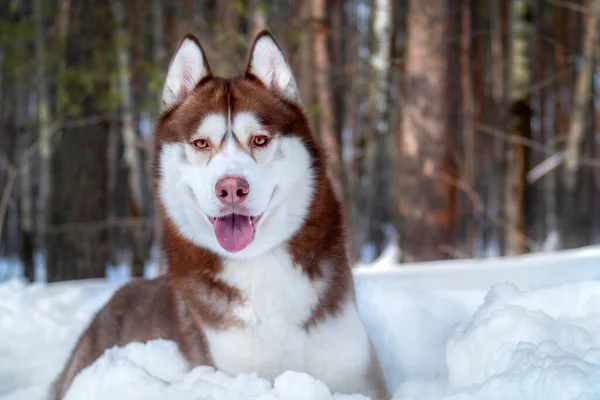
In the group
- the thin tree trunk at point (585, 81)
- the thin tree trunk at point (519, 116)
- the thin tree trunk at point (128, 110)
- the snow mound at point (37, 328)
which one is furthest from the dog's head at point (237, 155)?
the thin tree trunk at point (585, 81)

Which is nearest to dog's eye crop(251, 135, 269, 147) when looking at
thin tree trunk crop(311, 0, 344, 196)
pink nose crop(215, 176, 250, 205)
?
pink nose crop(215, 176, 250, 205)

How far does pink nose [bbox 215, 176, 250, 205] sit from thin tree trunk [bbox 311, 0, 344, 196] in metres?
5.86

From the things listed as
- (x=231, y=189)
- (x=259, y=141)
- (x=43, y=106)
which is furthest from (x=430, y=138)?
(x=43, y=106)

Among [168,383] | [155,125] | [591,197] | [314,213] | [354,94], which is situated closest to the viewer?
[168,383]

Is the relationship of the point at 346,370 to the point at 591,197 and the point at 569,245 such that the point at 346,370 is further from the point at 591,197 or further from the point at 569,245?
the point at 591,197

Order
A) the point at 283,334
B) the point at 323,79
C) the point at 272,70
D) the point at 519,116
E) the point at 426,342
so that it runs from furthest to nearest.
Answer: the point at 519,116, the point at 323,79, the point at 426,342, the point at 272,70, the point at 283,334

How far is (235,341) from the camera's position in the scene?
8.84 ft

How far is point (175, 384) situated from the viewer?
2.62 m

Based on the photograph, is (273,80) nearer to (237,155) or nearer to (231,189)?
(237,155)

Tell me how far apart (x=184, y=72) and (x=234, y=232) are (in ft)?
2.90

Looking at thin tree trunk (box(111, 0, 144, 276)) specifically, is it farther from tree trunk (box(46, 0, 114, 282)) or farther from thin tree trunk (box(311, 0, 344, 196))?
thin tree trunk (box(311, 0, 344, 196))

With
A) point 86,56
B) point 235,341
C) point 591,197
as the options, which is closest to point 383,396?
point 235,341

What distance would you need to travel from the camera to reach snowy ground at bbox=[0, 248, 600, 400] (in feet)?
7.91

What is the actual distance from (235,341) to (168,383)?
0.32m
